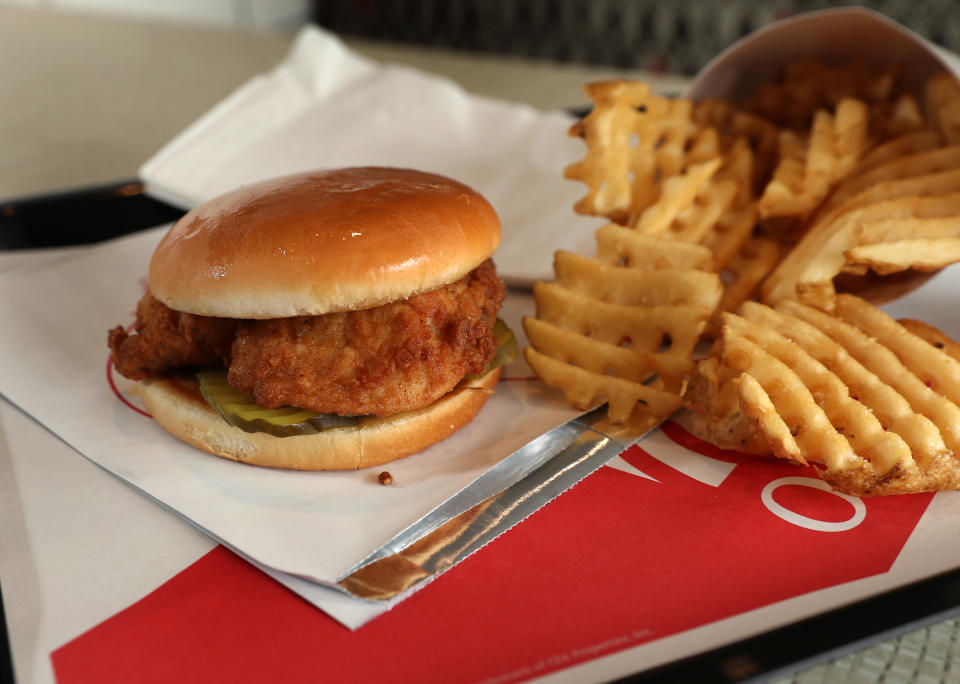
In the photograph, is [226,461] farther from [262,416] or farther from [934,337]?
[934,337]

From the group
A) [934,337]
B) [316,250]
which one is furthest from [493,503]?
[934,337]

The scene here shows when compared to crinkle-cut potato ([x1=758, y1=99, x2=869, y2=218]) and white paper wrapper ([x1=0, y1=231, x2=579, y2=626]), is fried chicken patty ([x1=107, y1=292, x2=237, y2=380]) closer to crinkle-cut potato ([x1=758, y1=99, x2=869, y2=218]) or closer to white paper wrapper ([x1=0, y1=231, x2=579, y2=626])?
white paper wrapper ([x1=0, y1=231, x2=579, y2=626])

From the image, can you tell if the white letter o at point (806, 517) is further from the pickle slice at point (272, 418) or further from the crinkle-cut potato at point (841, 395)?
the pickle slice at point (272, 418)

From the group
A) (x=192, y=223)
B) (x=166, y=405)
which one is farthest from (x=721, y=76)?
(x=166, y=405)

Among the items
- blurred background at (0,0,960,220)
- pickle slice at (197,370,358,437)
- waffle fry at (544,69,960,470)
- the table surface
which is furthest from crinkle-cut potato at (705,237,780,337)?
the table surface

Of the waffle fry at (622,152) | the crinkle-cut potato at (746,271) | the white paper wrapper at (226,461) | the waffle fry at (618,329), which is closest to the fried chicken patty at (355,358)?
the white paper wrapper at (226,461)

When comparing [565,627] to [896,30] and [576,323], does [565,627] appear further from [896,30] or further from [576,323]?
[896,30]
